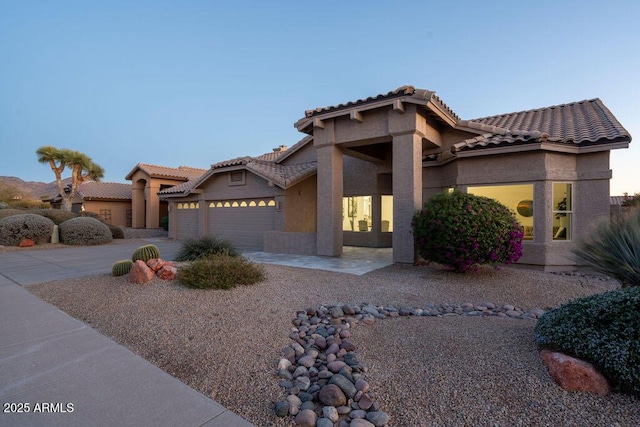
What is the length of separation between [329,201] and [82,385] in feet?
31.1

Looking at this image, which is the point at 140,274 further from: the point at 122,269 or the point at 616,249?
the point at 616,249

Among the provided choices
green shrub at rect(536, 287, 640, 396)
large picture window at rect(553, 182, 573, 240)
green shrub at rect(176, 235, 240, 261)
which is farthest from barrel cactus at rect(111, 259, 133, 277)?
large picture window at rect(553, 182, 573, 240)

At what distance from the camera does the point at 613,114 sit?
37.3 ft

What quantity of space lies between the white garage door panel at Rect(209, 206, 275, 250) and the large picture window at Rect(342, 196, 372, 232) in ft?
13.0

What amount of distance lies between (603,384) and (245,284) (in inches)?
233

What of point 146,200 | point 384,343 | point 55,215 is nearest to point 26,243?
point 55,215

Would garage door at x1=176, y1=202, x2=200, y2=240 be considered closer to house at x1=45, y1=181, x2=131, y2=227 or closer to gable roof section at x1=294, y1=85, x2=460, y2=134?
gable roof section at x1=294, y1=85, x2=460, y2=134

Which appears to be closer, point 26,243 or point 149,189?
point 26,243

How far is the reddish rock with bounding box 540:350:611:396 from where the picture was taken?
289 cm

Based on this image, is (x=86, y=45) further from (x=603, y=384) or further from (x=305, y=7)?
(x=603, y=384)

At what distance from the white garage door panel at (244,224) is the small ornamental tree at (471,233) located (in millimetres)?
8797

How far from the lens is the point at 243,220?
16.8m

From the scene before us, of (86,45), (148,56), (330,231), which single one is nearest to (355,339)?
(330,231)

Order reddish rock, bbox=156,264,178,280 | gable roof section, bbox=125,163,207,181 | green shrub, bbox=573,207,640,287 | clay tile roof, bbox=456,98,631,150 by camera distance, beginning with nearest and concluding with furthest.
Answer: green shrub, bbox=573,207,640,287, reddish rock, bbox=156,264,178,280, clay tile roof, bbox=456,98,631,150, gable roof section, bbox=125,163,207,181
